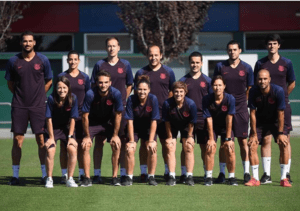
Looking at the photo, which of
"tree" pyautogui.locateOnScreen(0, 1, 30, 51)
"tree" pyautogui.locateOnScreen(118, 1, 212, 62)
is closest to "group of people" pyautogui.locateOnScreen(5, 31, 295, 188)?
"tree" pyautogui.locateOnScreen(118, 1, 212, 62)

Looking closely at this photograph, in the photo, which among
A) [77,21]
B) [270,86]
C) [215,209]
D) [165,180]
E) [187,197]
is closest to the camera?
[215,209]

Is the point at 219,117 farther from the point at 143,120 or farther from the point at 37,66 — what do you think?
the point at 37,66

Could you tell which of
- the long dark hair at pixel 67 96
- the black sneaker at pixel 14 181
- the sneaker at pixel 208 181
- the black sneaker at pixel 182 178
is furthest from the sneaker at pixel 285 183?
the black sneaker at pixel 14 181

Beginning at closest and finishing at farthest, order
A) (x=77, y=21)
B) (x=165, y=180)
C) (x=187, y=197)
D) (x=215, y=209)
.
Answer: (x=215, y=209) < (x=187, y=197) < (x=165, y=180) < (x=77, y=21)

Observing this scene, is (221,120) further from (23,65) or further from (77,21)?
(77,21)

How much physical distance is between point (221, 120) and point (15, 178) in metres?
3.12

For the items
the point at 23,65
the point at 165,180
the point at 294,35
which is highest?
the point at 294,35

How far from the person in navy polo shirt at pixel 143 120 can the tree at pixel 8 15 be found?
41.2 feet

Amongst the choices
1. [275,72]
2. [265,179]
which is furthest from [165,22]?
[265,179]

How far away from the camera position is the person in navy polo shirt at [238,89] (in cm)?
909

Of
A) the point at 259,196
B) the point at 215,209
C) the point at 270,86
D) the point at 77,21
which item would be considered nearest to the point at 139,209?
the point at 215,209

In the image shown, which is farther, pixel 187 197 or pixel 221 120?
pixel 221 120

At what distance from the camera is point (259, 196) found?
7.82 metres

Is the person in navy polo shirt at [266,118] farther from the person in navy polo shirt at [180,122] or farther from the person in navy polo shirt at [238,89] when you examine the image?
the person in navy polo shirt at [180,122]
